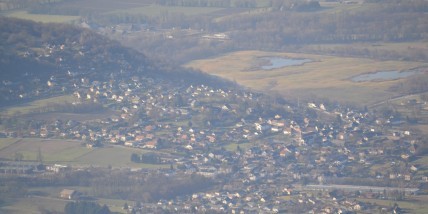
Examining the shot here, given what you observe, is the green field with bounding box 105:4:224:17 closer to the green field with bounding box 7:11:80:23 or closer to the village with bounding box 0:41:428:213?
the green field with bounding box 7:11:80:23

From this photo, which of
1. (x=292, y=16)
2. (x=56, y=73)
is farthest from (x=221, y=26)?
(x=56, y=73)

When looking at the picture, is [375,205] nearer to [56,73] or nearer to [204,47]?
[56,73]

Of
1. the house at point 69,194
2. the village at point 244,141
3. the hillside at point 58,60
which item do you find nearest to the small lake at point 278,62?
the hillside at point 58,60

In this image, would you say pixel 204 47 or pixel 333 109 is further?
pixel 204 47

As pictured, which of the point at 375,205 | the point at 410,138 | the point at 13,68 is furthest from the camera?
the point at 13,68

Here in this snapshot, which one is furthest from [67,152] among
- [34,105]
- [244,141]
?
[34,105]

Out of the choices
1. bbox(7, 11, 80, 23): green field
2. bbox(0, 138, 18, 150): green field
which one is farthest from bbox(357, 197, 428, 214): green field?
bbox(7, 11, 80, 23): green field

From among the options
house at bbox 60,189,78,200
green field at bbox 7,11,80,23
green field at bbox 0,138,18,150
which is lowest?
house at bbox 60,189,78,200

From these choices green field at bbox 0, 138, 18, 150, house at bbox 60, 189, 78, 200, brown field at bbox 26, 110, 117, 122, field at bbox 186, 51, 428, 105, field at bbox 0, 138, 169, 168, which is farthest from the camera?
field at bbox 186, 51, 428, 105
